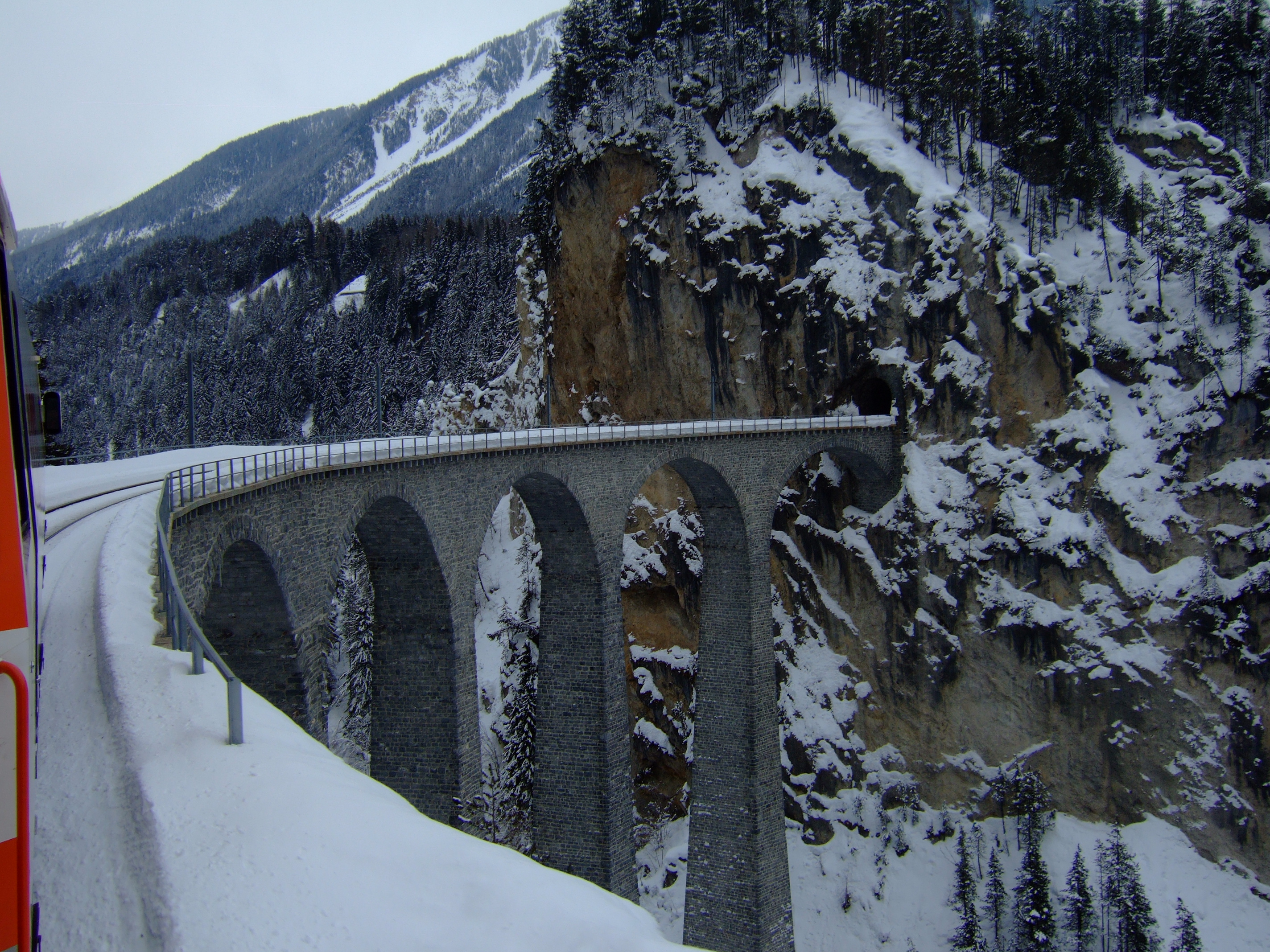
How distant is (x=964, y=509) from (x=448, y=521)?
24278 mm

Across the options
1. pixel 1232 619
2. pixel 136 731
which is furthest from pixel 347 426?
pixel 136 731

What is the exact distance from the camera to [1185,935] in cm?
2786

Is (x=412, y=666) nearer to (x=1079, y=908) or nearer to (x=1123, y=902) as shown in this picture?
(x=1079, y=908)

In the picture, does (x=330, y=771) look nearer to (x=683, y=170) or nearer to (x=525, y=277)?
(x=683, y=170)

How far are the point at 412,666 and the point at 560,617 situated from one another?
20.4ft

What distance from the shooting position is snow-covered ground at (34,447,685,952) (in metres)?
4.74

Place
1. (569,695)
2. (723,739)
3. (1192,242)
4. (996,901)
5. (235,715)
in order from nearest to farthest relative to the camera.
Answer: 1. (235,715)
2. (569,695)
3. (723,739)
4. (996,901)
5. (1192,242)

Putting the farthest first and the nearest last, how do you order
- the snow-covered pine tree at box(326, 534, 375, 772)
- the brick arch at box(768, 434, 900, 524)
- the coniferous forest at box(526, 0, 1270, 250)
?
the snow-covered pine tree at box(326, 534, 375, 772) → the coniferous forest at box(526, 0, 1270, 250) → the brick arch at box(768, 434, 900, 524)

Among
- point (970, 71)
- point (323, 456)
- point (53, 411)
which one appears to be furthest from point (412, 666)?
point (970, 71)

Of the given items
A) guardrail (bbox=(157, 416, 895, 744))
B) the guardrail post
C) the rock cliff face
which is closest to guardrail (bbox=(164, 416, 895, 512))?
guardrail (bbox=(157, 416, 895, 744))

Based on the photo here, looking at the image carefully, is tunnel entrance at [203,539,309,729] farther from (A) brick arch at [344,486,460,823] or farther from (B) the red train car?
(B) the red train car

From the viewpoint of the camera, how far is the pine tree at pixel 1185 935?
27641 mm

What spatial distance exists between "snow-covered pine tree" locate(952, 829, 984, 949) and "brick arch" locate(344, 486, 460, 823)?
22403 millimetres

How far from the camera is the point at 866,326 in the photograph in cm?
3794
